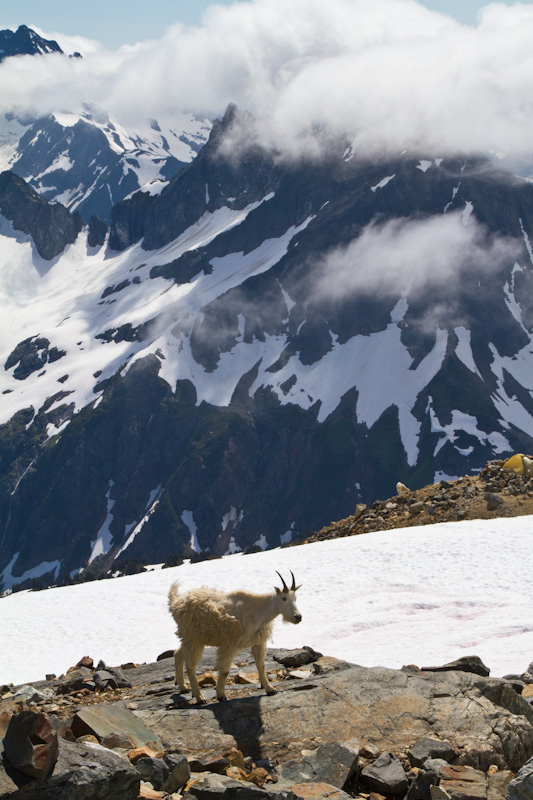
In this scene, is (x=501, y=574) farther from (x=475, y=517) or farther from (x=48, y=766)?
(x=48, y=766)

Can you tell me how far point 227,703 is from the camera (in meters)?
15.1

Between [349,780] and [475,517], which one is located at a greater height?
[349,780]

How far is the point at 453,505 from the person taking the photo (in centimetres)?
4059

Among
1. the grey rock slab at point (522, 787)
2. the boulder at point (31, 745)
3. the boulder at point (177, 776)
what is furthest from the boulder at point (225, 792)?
the grey rock slab at point (522, 787)

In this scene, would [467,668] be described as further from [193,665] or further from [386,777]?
[193,665]

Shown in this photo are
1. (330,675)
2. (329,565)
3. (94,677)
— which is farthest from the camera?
(329,565)

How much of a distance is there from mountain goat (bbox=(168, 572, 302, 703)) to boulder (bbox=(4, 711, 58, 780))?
6.15 meters

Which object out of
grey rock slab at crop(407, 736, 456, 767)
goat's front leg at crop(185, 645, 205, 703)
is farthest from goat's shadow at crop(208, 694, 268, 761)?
A: grey rock slab at crop(407, 736, 456, 767)

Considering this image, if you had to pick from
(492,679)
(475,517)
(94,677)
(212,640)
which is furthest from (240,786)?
(475,517)

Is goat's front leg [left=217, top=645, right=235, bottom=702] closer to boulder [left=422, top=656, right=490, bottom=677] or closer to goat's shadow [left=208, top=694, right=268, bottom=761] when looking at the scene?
goat's shadow [left=208, top=694, right=268, bottom=761]

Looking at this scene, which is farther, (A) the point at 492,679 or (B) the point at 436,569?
(B) the point at 436,569

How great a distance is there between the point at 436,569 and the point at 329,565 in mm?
4562

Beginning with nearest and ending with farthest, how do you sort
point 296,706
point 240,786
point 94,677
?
point 240,786
point 296,706
point 94,677

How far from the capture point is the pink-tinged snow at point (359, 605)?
2528 cm
